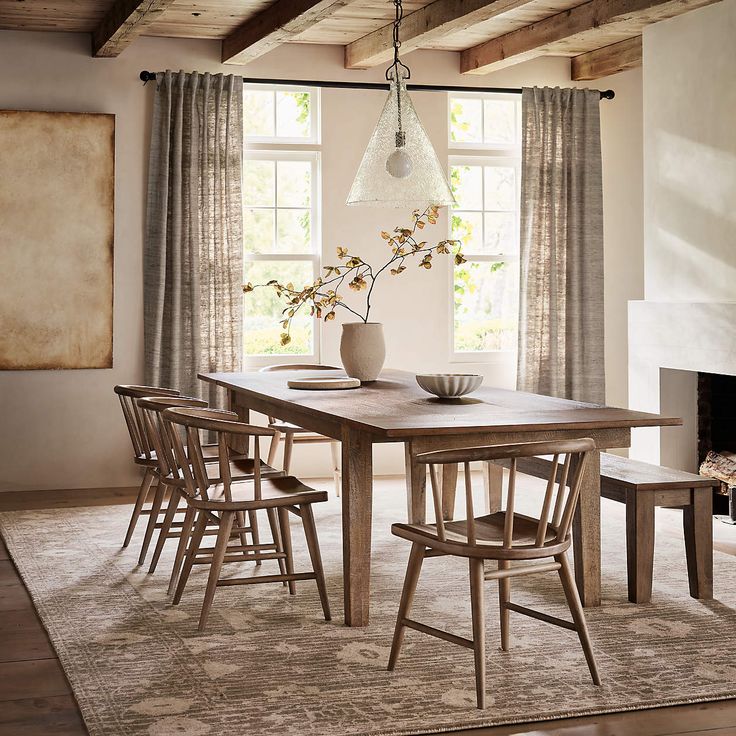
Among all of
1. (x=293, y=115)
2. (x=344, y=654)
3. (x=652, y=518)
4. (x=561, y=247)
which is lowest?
(x=344, y=654)

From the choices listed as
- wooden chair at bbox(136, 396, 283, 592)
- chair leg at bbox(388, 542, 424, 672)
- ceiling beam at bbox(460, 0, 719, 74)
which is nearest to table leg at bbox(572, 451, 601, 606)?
chair leg at bbox(388, 542, 424, 672)

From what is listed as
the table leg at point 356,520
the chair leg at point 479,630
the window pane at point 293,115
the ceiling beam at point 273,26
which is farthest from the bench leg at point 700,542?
the window pane at point 293,115

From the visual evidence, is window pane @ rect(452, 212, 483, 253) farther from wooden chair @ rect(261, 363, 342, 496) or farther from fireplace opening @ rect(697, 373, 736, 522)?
fireplace opening @ rect(697, 373, 736, 522)

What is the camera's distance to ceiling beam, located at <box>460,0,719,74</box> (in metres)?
5.53

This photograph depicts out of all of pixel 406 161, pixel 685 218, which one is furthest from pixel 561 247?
pixel 406 161

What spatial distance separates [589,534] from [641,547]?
0.77 ft

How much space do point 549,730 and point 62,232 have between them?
15.1ft

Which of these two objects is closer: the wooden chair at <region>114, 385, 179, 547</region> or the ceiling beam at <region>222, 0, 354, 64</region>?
the wooden chair at <region>114, 385, 179, 547</region>

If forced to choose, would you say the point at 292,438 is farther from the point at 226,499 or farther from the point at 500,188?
the point at 500,188

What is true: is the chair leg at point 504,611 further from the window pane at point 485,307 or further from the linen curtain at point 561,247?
the window pane at point 485,307

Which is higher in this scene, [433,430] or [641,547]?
[433,430]

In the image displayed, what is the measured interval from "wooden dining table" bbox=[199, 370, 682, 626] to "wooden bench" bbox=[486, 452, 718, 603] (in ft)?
0.56

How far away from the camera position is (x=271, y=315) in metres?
7.02

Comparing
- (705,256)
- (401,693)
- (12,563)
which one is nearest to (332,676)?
(401,693)
